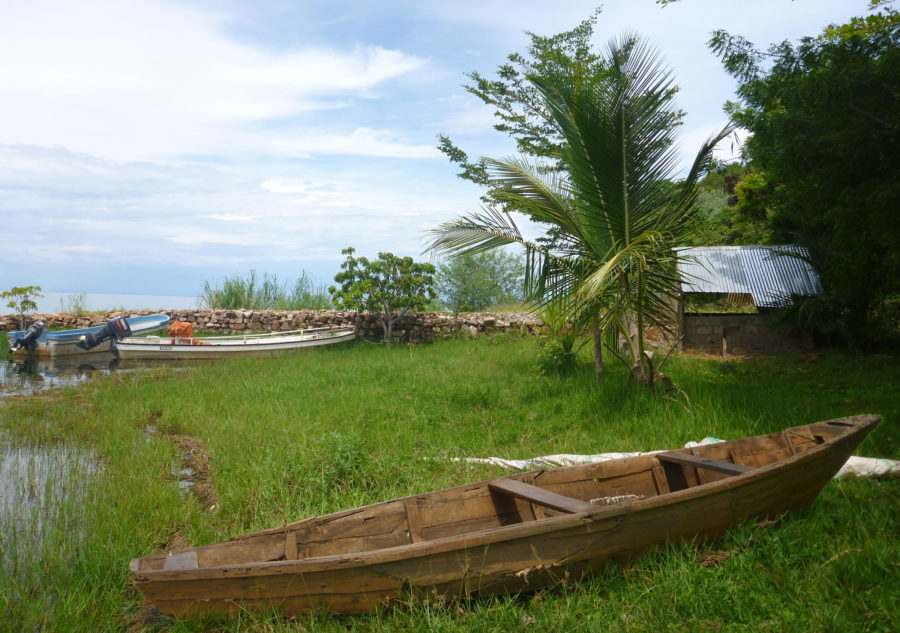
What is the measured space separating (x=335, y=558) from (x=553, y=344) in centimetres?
783

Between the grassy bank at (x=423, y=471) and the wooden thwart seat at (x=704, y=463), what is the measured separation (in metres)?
0.38

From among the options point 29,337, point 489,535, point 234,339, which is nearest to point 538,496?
point 489,535

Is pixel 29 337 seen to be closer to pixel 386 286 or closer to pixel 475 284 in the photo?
pixel 386 286

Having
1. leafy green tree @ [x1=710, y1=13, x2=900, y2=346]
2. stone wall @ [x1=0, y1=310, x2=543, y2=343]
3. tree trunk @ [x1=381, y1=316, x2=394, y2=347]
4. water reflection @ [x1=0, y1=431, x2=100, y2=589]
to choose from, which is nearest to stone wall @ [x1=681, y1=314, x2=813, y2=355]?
leafy green tree @ [x1=710, y1=13, x2=900, y2=346]

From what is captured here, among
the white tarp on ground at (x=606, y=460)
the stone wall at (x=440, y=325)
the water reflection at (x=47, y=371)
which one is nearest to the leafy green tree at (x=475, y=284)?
the stone wall at (x=440, y=325)

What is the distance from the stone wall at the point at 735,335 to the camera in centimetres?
1130

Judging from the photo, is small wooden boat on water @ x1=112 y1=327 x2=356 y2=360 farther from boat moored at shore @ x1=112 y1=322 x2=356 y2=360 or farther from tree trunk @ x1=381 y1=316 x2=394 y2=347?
tree trunk @ x1=381 y1=316 x2=394 y2=347

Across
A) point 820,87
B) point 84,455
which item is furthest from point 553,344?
point 84,455

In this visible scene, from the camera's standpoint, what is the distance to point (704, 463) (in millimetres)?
3949

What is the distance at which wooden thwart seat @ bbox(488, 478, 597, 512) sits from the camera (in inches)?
128

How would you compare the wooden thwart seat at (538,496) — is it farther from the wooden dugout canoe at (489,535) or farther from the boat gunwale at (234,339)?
the boat gunwale at (234,339)

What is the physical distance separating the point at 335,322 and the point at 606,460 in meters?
12.8

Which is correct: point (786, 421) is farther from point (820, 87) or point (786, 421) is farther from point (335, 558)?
point (335, 558)

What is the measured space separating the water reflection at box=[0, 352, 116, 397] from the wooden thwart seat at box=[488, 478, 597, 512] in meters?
9.55
